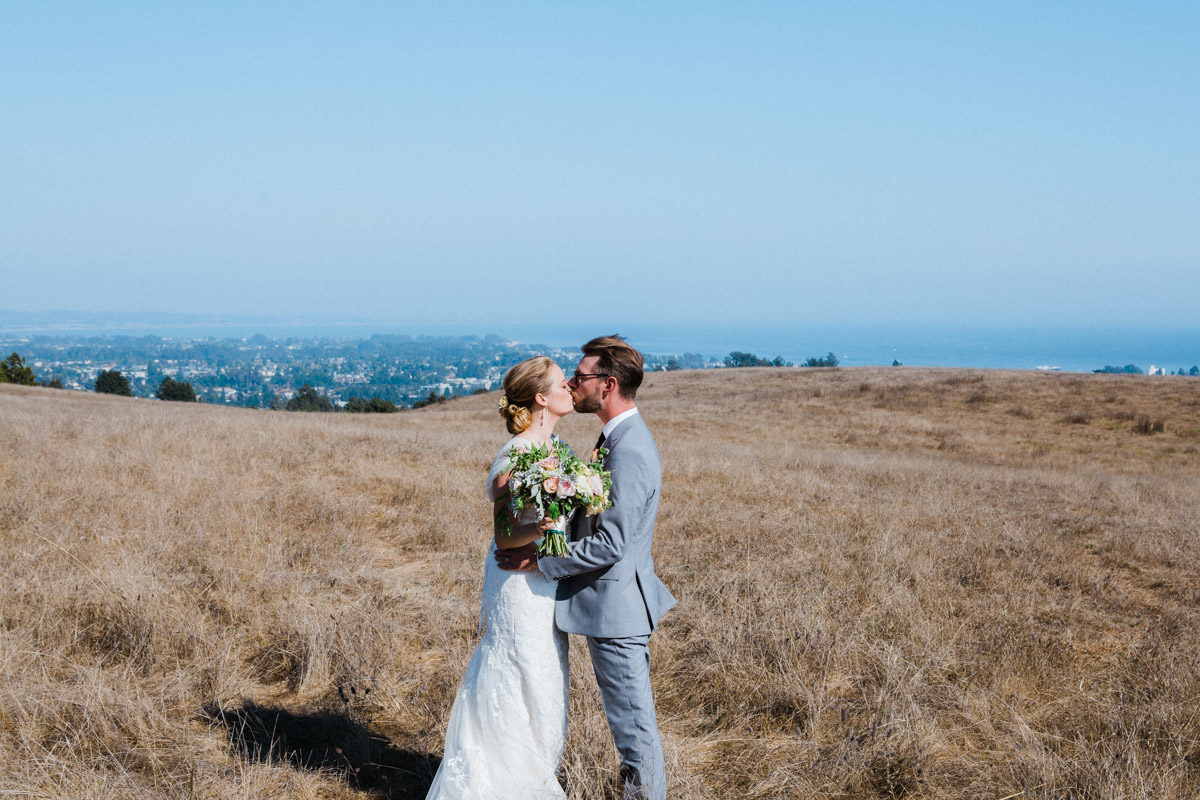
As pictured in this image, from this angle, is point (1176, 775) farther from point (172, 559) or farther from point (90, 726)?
point (172, 559)

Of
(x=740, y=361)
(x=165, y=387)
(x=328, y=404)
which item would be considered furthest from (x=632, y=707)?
(x=740, y=361)

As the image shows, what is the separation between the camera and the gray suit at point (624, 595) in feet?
10.9

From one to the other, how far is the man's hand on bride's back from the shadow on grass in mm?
1752

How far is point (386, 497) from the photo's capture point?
1030 cm

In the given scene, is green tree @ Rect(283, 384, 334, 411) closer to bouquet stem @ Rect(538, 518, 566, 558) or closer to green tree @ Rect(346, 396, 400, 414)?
green tree @ Rect(346, 396, 400, 414)

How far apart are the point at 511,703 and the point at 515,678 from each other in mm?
132

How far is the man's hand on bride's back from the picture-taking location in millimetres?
3436

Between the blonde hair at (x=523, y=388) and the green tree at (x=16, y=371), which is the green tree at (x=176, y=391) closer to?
the green tree at (x=16, y=371)

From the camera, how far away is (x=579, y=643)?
217 inches

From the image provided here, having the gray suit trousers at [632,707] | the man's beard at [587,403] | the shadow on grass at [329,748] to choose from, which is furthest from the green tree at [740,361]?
the gray suit trousers at [632,707]

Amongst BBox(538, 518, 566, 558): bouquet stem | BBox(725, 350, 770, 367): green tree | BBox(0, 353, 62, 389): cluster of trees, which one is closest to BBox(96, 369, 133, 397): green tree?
BBox(0, 353, 62, 389): cluster of trees

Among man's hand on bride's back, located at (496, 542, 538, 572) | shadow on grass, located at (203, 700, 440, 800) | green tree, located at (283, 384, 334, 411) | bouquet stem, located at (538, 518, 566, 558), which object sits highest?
bouquet stem, located at (538, 518, 566, 558)

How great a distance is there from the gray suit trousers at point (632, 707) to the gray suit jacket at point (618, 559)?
0.39ft

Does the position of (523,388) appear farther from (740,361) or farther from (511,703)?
(740,361)
